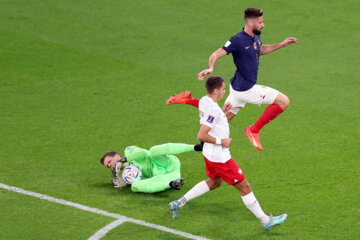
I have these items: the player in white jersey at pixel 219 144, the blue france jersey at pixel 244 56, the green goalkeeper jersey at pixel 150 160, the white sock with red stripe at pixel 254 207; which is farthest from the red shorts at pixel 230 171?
the blue france jersey at pixel 244 56

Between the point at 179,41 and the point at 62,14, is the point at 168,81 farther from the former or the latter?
the point at 62,14

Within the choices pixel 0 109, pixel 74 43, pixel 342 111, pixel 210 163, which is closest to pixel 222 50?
pixel 210 163

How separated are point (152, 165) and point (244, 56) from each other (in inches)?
83.2

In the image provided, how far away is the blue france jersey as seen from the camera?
31.2ft

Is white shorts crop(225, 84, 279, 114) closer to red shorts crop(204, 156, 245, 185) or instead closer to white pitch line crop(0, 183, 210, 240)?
red shorts crop(204, 156, 245, 185)

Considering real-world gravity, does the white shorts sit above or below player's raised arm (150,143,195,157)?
above

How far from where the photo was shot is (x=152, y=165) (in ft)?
32.1

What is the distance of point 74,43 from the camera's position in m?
16.1

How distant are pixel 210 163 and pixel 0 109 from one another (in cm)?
585

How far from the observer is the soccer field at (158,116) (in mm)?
8773

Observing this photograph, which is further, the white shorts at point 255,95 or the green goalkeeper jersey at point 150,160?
the white shorts at point 255,95

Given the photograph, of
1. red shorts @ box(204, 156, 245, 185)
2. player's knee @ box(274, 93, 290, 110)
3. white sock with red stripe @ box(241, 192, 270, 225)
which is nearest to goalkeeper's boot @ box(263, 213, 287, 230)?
white sock with red stripe @ box(241, 192, 270, 225)

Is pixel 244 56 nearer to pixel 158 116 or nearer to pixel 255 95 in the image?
pixel 255 95

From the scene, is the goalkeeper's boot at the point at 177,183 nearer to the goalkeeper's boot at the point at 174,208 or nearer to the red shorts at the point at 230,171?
the goalkeeper's boot at the point at 174,208
